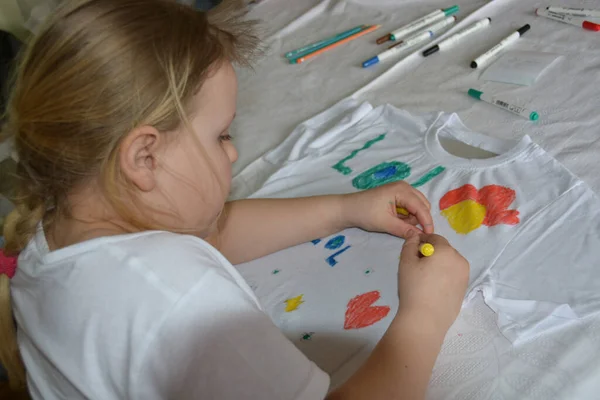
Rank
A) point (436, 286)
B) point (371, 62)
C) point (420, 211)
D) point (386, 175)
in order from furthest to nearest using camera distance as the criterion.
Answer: point (371, 62), point (386, 175), point (420, 211), point (436, 286)

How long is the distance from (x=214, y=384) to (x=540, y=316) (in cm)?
31

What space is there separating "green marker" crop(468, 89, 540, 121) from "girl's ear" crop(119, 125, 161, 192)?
0.52 meters

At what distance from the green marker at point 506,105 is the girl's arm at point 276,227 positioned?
0.29m

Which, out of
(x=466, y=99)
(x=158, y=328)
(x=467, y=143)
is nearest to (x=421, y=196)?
(x=467, y=143)

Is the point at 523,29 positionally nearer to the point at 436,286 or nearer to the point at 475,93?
the point at 475,93

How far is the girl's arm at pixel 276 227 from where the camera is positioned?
74 cm

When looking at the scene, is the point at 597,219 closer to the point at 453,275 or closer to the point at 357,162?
the point at 453,275

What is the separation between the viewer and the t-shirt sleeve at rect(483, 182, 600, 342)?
1.81 feet

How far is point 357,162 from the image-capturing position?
0.84m

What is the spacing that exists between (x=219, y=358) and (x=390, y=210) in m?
0.32

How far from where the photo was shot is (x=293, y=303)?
67 cm

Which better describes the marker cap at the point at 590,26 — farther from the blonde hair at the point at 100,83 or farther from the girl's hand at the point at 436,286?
the blonde hair at the point at 100,83

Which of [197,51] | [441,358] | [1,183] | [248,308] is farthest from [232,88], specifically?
[1,183]

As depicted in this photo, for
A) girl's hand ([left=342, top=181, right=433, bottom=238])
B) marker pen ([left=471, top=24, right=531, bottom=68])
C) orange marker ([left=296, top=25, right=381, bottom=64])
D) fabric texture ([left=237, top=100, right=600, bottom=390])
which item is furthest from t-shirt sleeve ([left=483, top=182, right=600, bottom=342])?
orange marker ([left=296, top=25, right=381, bottom=64])
